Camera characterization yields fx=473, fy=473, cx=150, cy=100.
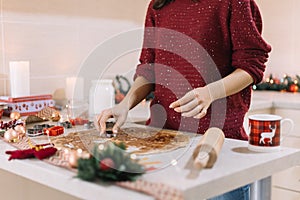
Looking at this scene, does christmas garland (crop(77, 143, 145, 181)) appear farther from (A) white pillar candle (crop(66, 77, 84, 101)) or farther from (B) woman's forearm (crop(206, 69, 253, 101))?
(A) white pillar candle (crop(66, 77, 84, 101))

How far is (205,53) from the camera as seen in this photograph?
4.34 feet

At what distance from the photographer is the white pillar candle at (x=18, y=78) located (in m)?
1.88

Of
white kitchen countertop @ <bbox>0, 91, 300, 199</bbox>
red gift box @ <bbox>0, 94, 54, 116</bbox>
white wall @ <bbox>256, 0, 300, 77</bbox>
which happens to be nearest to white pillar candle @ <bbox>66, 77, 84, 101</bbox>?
red gift box @ <bbox>0, 94, 54, 116</bbox>

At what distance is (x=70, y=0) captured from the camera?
7.22ft

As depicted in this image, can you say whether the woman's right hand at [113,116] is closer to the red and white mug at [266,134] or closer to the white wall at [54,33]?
the red and white mug at [266,134]

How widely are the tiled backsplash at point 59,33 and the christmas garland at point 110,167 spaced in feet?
3.93

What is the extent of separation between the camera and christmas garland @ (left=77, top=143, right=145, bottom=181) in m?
0.87

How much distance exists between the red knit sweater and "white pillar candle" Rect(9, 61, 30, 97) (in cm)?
67

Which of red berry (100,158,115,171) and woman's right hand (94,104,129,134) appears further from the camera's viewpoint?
woman's right hand (94,104,129,134)

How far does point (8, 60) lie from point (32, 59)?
0.40 feet

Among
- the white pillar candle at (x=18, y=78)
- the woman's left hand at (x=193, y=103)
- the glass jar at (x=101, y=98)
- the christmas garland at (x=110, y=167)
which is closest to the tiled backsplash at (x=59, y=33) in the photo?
the white pillar candle at (x=18, y=78)

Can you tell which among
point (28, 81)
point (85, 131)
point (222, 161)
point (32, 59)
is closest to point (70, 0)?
point (32, 59)

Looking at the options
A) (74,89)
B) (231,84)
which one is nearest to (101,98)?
(74,89)

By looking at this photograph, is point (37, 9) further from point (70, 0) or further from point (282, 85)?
point (282, 85)
